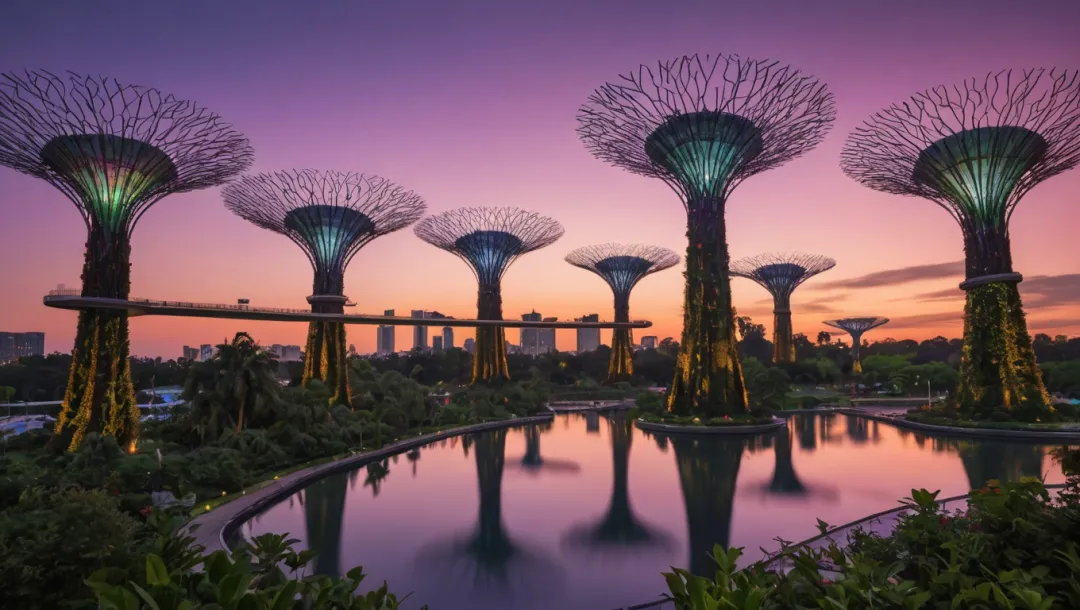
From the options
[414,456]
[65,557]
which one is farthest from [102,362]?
[65,557]

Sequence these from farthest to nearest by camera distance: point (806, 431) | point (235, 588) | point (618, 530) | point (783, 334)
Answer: point (783, 334), point (806, 431), point (618, 530), point (235, 588)

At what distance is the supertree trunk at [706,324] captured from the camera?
108 feet

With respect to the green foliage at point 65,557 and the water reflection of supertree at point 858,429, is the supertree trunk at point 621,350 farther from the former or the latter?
the green foliage at point 65,557

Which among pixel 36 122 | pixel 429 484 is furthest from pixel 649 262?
pixel 36 122

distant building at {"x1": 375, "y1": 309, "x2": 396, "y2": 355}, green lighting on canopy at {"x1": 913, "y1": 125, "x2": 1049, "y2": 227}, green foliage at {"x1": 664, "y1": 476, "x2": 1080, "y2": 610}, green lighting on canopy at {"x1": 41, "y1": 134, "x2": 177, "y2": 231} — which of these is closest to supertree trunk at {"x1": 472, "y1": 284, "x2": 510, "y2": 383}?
green lighting on canopy at {"x1": 41, "y1": 134, "x2": 177, "y2": 231}

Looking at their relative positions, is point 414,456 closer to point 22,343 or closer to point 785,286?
point 785,286

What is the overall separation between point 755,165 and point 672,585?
33365mm

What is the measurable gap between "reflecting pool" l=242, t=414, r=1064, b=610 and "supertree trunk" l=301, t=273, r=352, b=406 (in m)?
8.63

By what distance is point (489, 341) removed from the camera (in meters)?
50.6

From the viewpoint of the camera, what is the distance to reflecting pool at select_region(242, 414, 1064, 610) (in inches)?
430

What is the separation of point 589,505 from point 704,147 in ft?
74.7

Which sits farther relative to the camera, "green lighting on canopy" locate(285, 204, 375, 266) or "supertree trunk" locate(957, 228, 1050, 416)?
"green lighting on canopy" locate(285, 204, 375, 266)

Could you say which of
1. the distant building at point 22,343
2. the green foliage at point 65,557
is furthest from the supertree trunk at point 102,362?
the distant building at point 22,343

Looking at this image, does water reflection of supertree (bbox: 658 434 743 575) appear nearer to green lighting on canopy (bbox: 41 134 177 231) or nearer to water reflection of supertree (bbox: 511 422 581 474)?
water reflection of supertree (bbox: 511 422 581 474)
